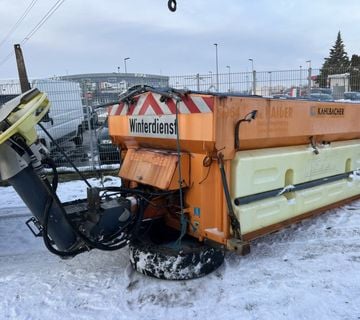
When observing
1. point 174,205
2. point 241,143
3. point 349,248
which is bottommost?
point 349,248

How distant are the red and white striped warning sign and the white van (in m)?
4.43

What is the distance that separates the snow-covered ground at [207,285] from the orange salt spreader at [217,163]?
0.25m

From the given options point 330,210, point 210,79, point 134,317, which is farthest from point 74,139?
point 134,317

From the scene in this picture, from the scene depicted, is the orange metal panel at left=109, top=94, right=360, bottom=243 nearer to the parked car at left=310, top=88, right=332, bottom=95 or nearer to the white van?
the white van

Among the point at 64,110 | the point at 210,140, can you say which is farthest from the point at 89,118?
the point at 210,140

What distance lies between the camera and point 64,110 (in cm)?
827

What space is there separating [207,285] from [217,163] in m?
1.01

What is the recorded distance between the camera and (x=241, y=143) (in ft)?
10.5

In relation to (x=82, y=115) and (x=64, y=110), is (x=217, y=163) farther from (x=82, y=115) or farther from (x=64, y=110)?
(x=64, y=110)

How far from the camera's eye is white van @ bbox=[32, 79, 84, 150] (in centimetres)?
819

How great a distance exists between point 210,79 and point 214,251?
25.2ft

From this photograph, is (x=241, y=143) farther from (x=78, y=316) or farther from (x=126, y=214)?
(x=78, y=316)

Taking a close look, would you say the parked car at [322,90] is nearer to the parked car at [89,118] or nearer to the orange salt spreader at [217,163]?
the parked car at [89,118]

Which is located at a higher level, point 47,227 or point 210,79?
point 210,79
